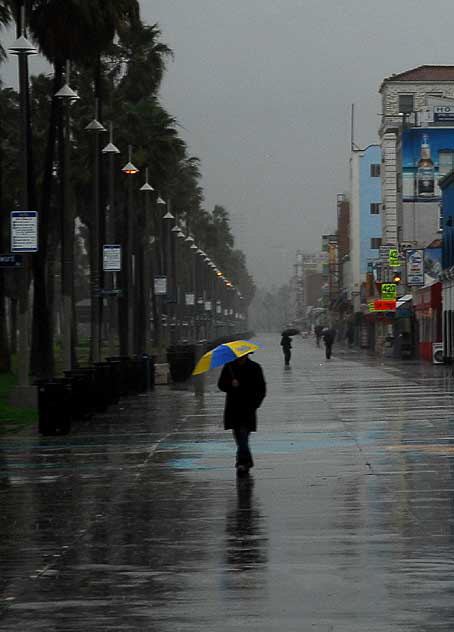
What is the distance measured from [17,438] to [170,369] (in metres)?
27.5

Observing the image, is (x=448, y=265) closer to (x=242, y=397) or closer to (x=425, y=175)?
(x=425, y=175)

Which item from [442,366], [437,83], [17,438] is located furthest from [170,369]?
[437,83]

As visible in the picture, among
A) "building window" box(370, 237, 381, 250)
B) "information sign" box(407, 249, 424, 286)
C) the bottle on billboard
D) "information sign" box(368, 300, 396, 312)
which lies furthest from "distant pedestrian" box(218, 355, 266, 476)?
"building window" box(370, 237, 381, 250)

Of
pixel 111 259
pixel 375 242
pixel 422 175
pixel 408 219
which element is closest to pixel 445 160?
pixel 422 175

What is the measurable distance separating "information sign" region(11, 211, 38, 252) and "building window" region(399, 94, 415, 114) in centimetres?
9639

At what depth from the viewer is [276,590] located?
10.7m

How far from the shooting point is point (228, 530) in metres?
14.2

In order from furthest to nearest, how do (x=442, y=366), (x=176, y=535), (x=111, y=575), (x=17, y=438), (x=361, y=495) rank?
(x=442, y=366) → (x=17, y=438) → (x=361, y=495) → (x=176, y=535) → (x=111, y=575)

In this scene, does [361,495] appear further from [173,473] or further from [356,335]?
[356,335]

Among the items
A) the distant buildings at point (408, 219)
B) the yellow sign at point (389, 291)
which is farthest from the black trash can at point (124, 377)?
the yellow sign at point (389, 291)

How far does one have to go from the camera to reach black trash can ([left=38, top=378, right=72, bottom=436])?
27.3m

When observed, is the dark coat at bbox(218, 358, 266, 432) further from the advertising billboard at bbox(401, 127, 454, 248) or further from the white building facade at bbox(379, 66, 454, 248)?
the advertising billboard at bbox(401, 127, 454, 248)

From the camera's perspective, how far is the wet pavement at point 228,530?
32.8 ft

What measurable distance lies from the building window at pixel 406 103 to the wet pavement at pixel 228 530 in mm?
99592
